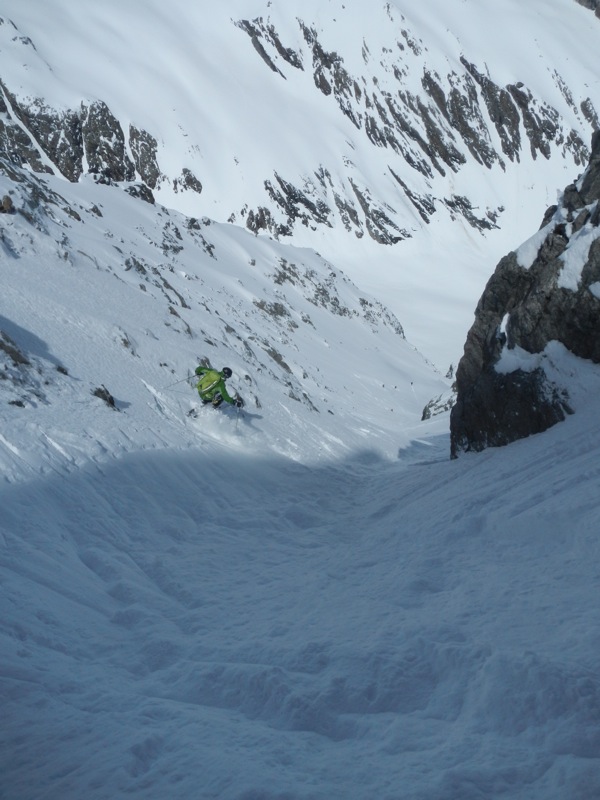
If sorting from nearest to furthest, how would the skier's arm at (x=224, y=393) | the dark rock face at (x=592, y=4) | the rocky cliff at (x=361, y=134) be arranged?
the skier's arm at (x=224, y=393)
the rocky cliff at (x=361, y=134)
the dark rock face at (x=592, y=4)

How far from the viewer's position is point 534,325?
12.1 meters

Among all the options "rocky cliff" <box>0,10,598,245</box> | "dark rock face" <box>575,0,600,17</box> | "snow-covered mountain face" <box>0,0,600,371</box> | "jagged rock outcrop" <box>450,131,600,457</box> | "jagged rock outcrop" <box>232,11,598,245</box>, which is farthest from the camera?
"dark rock face" <box>575,0,600,17</box>

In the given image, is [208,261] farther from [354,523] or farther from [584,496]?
[584,496]

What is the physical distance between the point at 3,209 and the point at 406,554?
14540 mm

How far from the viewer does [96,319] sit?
15.3 metres

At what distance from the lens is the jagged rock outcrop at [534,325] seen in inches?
439

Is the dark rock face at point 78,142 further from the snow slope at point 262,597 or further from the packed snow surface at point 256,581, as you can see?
the snow slope at point 262,597

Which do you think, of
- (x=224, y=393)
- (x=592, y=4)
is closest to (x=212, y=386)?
(x=224, y=393)

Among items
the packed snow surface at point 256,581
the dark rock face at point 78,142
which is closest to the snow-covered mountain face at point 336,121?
the dark rock face at point 78,142

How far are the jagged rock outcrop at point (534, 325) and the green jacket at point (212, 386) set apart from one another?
435 cm

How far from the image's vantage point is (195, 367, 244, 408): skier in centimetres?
1392

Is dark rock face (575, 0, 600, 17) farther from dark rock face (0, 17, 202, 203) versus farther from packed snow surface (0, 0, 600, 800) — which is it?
packed snow surface (0, 0, 600, 800)

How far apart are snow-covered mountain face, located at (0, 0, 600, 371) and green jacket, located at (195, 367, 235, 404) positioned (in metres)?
38.8

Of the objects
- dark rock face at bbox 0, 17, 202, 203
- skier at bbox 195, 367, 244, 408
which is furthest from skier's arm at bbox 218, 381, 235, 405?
dark rock face at bbox 0, 17, 202, 203
